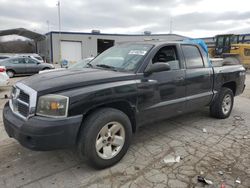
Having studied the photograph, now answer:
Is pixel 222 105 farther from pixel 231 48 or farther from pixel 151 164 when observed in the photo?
pixel 231 48

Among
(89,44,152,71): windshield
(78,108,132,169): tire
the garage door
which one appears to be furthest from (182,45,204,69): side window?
the garage door

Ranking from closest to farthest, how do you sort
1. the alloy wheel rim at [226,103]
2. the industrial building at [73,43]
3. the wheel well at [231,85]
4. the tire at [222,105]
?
the tire at [222,105] < the alloy wheel rim at [226,103] < the wheel well at [231,85] < the industrial building at [73,43]

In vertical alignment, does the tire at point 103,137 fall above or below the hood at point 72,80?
below

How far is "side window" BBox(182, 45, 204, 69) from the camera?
4.37 meters

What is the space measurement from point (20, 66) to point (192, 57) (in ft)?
45.4

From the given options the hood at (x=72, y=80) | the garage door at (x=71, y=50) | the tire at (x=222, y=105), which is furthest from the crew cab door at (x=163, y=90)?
the garage door at (x=71, y=50)

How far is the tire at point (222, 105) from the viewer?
17.0 feet

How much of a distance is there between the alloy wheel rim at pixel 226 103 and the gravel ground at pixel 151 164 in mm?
853

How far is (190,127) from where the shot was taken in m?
4.86

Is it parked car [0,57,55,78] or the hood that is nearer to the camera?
the hood

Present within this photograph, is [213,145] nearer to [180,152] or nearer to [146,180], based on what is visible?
[180,152]

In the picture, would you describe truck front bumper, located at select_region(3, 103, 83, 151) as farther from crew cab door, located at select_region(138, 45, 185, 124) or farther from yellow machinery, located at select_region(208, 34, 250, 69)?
yellow machinery, located at select_region(208, 34, 250, 69)

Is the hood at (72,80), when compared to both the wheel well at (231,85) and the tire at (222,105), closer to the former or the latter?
the tire at (222,105)

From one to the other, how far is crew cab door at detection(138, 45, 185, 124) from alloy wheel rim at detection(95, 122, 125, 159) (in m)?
0.48
